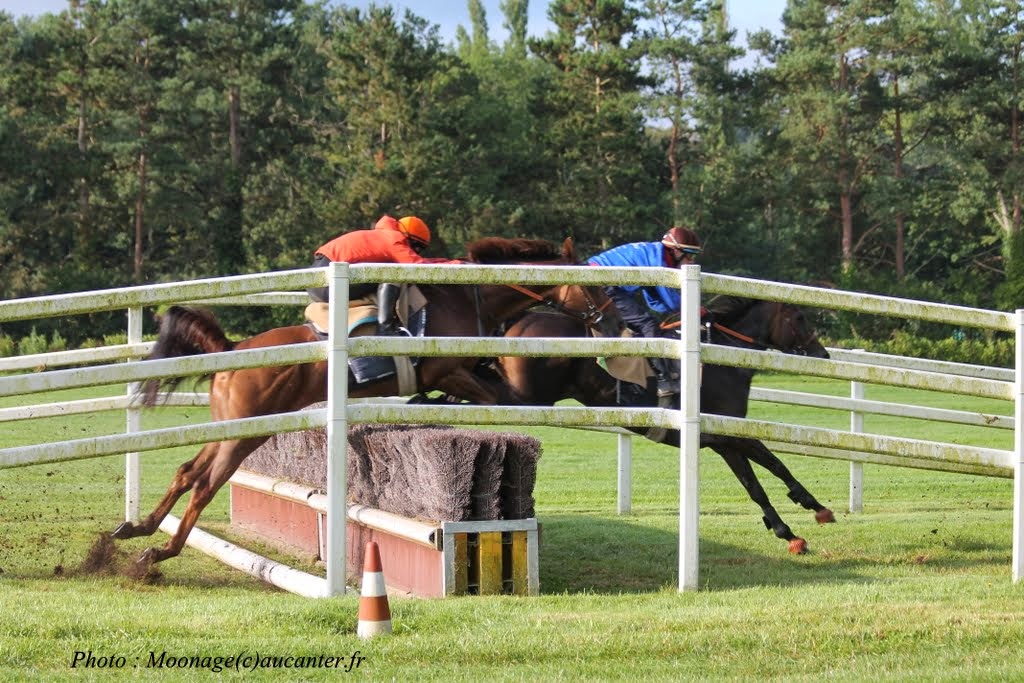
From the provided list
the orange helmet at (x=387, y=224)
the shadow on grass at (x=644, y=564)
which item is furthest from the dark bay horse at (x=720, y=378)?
the orange helmet at (x=387, y=224)

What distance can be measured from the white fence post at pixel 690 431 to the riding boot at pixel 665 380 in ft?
7.96

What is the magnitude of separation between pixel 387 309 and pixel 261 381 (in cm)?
85

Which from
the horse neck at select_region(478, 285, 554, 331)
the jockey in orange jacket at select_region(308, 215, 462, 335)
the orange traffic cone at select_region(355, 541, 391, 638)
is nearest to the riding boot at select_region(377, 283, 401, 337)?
the jockey in orange jacket at select_region(308, 215, 462, 335)

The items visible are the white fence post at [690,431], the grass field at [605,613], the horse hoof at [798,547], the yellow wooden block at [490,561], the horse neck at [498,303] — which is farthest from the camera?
the horse neck at [498,303]

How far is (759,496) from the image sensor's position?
962cm

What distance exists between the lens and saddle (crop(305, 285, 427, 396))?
8250 millimetres

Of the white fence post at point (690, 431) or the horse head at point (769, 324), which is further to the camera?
the horse head at point (769, 324)

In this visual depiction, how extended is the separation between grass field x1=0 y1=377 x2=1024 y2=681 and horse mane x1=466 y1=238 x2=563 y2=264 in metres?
1.88

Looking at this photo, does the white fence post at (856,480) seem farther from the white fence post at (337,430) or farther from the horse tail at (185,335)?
the white fence post at (337,430)

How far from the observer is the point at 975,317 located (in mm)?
7570

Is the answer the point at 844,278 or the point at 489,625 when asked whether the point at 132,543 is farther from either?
the point at 844,278

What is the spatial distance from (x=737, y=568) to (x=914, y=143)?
51.1 meters

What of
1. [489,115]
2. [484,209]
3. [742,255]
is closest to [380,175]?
[484,209]

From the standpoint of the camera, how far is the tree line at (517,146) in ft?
158
